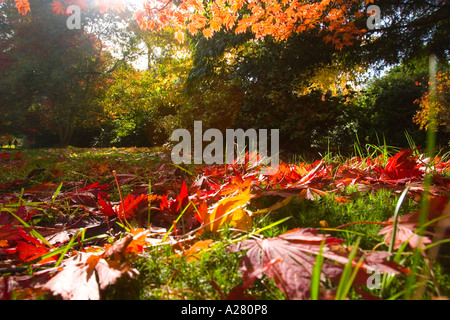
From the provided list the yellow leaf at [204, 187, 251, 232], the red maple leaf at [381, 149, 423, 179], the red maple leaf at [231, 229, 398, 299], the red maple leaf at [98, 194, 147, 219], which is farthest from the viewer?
the red maple leaf at [381, 149, 423, 179]

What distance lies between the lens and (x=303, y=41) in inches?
234

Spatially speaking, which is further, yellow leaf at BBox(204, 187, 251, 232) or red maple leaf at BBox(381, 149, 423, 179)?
red maple leaf at BBox(381, 149, 423, 179)

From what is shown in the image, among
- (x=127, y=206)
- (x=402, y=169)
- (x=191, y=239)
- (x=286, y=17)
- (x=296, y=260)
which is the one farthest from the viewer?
(x=286, y=17)

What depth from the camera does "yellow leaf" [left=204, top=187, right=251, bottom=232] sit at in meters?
0.86

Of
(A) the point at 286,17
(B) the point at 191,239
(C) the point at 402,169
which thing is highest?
(A) the point at 286,17

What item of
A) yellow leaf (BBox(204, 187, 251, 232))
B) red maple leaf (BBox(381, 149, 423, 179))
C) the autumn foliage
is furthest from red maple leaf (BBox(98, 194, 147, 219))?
the autumn foliage

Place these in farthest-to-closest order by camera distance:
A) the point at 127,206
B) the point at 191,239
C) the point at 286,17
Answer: the point at 286,17
the point at 127,206
the point at 191,239

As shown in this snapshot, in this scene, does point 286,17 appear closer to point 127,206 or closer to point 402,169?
point 402,169

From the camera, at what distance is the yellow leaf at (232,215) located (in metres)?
0.86

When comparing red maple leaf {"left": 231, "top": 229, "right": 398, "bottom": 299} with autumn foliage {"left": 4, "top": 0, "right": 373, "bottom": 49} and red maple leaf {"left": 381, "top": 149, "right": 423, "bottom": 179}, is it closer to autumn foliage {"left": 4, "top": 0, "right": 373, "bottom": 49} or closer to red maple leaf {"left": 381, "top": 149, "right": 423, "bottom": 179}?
red maple leaf {"left": 381, "top": 149, "right": 423, "bottom": 179}

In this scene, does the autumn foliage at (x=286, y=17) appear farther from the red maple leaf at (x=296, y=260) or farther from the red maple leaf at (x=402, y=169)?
the red maple leaf at (x=296, y=260)

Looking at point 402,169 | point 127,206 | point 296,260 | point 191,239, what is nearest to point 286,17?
point 402,169

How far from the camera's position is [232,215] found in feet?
2.87

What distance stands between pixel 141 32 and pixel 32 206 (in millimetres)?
17801
